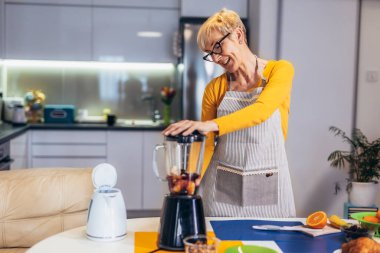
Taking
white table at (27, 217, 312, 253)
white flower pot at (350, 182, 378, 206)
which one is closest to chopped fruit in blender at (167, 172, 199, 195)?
white table at (27, 217, 312, 253)

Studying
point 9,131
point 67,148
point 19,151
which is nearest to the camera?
point 9,131

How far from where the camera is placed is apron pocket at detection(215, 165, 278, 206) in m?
2.06

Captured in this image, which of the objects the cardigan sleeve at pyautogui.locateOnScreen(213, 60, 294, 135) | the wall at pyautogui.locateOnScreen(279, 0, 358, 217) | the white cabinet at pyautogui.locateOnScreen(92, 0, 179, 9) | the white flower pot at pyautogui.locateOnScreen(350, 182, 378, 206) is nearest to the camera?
the cardigan sleeve at pyautogui.locateOnScreen(213, 60, 294, 135)

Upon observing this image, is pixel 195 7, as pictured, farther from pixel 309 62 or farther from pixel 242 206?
pixel 242 206

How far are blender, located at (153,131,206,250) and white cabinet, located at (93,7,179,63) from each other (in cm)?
363

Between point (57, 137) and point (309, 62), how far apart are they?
2353mm

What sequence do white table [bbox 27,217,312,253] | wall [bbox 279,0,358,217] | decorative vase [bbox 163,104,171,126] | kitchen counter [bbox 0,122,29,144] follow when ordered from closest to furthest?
white table [bbox 27,217,312,253]
kitchen counter [bbox 0,122,29,144]
wall [bbox 279,0,358,217]
decorative vase [bbox 163,104,171,126]

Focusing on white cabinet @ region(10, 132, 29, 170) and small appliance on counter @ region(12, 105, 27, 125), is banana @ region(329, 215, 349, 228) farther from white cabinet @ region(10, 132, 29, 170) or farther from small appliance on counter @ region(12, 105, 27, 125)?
small appliance on counter @ region(12, 105, 27, 125)

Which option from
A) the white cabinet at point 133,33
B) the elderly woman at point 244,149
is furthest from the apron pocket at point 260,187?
the white cabinet at point 133,33

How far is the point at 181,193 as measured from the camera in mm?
1562

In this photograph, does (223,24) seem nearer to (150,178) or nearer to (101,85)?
(150,178)

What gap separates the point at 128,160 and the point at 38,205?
9.39 feet

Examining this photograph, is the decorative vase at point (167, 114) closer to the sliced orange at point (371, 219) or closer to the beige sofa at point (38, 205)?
the beige sofa at point (38, 205)

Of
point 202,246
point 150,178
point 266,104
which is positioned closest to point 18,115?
point 150,178
